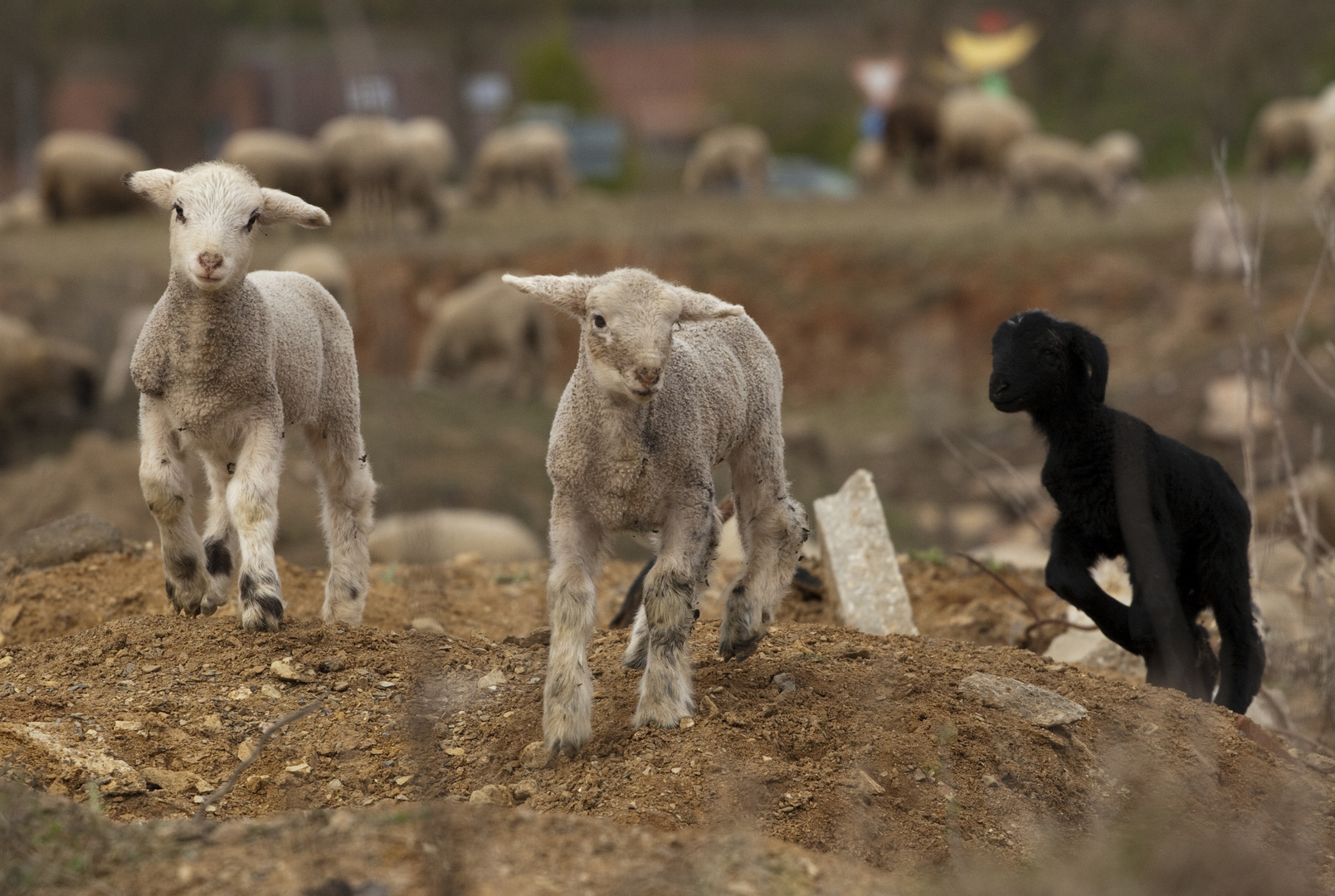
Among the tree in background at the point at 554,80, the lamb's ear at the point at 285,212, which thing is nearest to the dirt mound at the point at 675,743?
the lamb's ear at the point at 285,212

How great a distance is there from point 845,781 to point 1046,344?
1.94 metres

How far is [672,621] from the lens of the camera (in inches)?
205

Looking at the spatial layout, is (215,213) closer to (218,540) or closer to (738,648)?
(218,540)

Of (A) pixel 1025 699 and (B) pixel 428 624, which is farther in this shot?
(B) pixel 428 624

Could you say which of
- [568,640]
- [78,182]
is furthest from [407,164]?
[568,640]

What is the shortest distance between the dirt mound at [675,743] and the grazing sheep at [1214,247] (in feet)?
67.2

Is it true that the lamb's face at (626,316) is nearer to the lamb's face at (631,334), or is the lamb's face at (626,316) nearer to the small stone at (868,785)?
the lamb's face at (631,334)

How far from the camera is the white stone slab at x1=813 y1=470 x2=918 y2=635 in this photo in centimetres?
714

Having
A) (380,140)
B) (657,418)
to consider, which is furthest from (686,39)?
(657,418)

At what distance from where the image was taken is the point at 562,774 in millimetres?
5016

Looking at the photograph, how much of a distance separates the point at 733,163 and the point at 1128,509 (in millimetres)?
A: 31910

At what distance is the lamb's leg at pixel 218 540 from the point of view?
628 centimetres

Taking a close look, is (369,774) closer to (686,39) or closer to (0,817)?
(0,817)

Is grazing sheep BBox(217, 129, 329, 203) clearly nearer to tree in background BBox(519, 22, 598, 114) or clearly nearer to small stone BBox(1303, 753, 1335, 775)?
tree in background BBox(519, 22, 598, 114)
